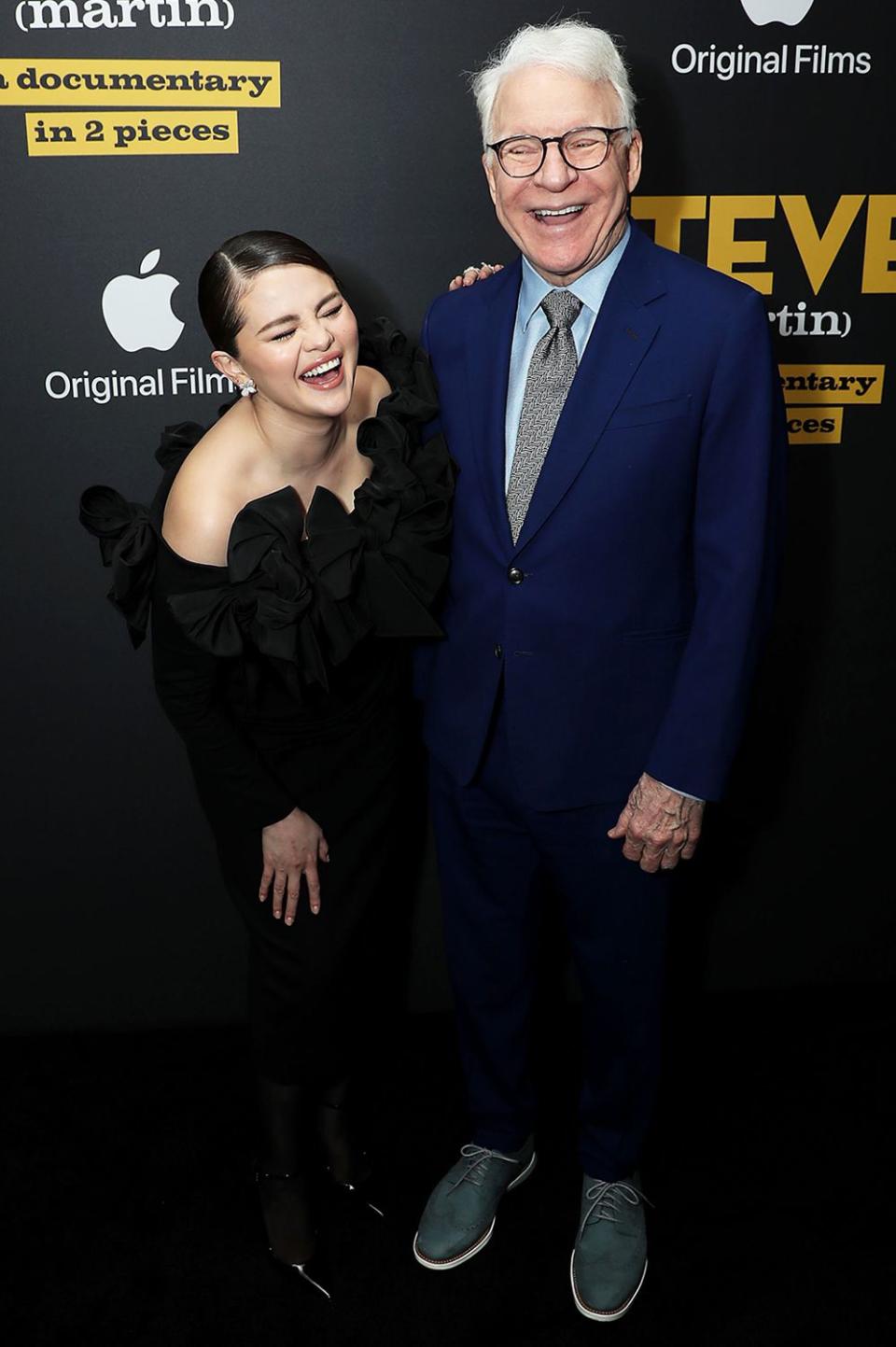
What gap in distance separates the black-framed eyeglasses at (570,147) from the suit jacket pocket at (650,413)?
0.33 meters

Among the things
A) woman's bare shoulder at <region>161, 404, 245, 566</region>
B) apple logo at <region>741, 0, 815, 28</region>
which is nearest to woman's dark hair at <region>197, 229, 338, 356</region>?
woman's bare shoulder at <region>161, 404, 245, 566</region>

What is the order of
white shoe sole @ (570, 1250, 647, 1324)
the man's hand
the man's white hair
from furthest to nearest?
white shoe sole @ (570, 1250, 647, 1324) → the man's hand → the man's white hair

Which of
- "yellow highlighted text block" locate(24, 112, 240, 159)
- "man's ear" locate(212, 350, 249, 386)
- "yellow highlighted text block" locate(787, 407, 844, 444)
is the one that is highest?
"yellow highlighted text block" locate(24, 112, 240, 159)

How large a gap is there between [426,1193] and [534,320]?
164 cm

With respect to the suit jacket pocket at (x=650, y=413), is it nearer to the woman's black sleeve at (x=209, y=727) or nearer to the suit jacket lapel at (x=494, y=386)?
the suit jacket lapel at (x=494, y=386)

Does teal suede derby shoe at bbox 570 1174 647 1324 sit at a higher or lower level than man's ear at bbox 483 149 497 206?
lower

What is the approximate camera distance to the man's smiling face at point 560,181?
173 cm

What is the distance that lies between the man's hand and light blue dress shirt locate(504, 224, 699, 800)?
0.02 metres

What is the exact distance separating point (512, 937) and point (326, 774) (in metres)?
0.45

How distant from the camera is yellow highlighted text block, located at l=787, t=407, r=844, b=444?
260cm

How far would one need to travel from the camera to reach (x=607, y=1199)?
228cm

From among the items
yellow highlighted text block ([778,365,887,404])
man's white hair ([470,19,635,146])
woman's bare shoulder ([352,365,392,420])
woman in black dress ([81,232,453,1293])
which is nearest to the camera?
man's white hair ([470,19,635,146])

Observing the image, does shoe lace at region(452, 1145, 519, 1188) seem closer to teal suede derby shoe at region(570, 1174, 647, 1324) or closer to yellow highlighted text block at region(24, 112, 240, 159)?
teal suede derby shoe at region(570, 1174, 647, 1324)

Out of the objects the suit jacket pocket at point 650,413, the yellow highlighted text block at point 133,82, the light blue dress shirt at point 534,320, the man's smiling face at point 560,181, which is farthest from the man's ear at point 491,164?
the yellow highlighted text block at point 133,82
